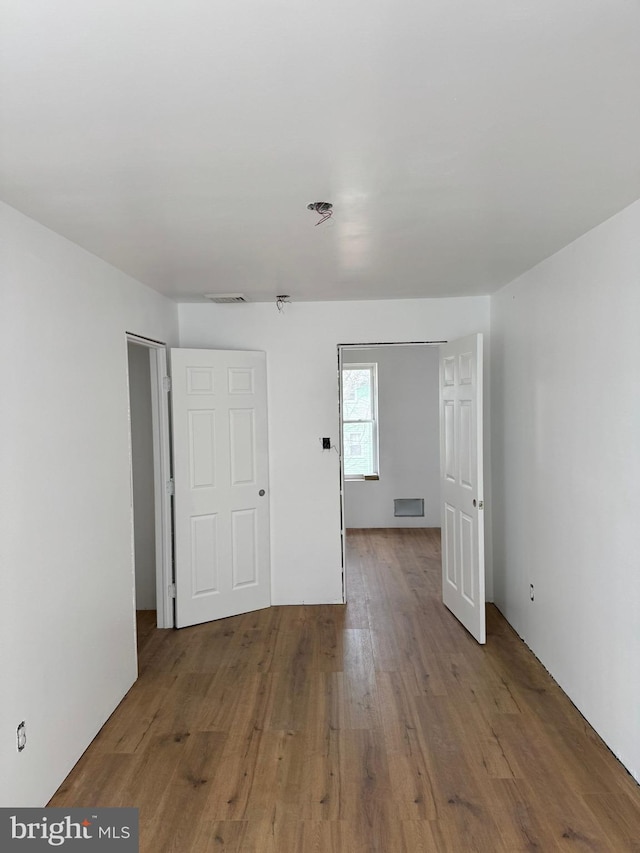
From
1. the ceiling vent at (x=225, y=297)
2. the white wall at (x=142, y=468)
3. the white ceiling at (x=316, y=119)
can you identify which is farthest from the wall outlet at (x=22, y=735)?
the ceiling vent at (x=225, y=297)

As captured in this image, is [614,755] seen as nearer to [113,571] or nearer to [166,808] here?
[166,808]

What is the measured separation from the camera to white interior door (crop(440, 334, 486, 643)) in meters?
4.05

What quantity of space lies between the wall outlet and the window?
5.60 m

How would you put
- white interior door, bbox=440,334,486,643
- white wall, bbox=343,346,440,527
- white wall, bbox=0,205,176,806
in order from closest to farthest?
white wall, bbox=0,205,176,806
white interior door, bbox=440,334,486,643
white wall, bbox=343,346,440,527

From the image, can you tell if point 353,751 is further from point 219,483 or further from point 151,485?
point 151,485

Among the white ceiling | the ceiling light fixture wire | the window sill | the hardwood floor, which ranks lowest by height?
the hardwood floor

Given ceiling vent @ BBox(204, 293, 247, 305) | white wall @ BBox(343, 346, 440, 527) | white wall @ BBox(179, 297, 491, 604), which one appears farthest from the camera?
white wall @ BBox(343, 346, 440, 527)

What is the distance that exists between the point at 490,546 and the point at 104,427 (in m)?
3.19

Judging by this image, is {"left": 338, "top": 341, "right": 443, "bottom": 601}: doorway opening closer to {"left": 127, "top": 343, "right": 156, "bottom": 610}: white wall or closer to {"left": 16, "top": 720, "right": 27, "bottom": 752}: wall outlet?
{"left": 127, "top": 343, "right": 156, "bottom": 610}: white wall

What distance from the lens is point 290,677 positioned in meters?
3.69

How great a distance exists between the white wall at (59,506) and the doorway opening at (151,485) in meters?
0.99

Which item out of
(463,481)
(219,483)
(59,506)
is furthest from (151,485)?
(463,481)

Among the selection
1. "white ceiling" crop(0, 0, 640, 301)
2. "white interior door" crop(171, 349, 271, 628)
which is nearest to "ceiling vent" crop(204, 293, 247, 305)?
"white interior door" crop(171, 349, 271, 628)

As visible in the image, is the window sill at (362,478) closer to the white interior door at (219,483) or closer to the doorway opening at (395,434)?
the doorway opening at (395,434)
